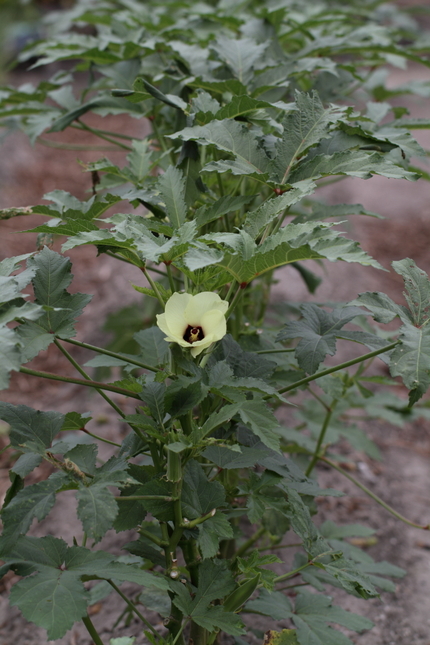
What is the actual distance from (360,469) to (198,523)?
1172 millimetres

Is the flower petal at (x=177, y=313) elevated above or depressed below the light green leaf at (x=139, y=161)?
below

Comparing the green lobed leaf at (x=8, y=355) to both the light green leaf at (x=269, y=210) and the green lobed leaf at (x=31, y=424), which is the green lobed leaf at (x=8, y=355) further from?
the light green leaf at (x=269, y=210)

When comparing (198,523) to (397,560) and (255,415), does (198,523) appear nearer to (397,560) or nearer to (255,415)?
(255,415)

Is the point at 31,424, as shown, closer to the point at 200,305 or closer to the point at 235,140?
the point at 200,305

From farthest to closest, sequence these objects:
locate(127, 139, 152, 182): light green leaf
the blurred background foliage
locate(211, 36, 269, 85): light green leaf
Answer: the blurred background foliage → locate(211, 36, 269, 85): light green leaf → locate(127, 139, 152, 182): light green leaf

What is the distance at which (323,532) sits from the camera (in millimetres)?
1144

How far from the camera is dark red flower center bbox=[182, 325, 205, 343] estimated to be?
65cm

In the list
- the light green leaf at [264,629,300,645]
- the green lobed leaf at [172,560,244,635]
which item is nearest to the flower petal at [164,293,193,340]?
the green lobed leaf at [172,560,244,635]

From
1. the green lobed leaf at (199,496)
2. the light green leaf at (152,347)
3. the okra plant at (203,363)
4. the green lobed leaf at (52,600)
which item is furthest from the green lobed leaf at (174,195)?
the green lobed leaf at (52,600)

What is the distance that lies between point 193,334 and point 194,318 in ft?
0.06

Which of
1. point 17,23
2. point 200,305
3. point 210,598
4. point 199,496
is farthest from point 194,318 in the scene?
point 17,23

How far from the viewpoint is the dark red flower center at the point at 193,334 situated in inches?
25.8

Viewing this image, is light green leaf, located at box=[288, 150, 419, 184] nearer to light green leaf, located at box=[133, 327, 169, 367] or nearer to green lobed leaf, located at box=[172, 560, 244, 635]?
light green leaf, located at box=[133, 327, 169, 367]

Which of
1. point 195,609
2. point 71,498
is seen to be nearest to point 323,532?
point 195,609
